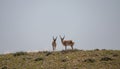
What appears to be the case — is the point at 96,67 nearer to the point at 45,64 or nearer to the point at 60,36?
the point at 45,64

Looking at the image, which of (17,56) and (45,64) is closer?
(45,64)

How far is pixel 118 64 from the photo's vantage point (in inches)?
792

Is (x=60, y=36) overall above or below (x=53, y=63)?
above

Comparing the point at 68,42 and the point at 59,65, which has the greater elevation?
the point at 68,42

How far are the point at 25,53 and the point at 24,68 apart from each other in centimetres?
701

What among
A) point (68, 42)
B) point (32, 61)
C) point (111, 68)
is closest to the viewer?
point (111, 68)

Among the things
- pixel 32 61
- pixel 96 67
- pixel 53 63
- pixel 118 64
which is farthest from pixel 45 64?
pixel 118 64

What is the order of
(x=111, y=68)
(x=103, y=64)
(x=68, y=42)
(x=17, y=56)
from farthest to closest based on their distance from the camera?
(x=68, y=42) → (x=17, y=56) → (x=103, y=64) → (x=111, y=68)

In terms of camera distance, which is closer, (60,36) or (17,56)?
(17,56)

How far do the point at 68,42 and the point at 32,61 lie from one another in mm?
10227

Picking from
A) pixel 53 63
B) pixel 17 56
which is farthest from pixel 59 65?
pixel 17 56

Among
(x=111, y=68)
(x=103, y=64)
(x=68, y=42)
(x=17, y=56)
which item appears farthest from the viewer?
(x=68, y=42)

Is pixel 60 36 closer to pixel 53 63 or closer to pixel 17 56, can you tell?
pixel 17 56

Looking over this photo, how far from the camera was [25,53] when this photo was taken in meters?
26.9
